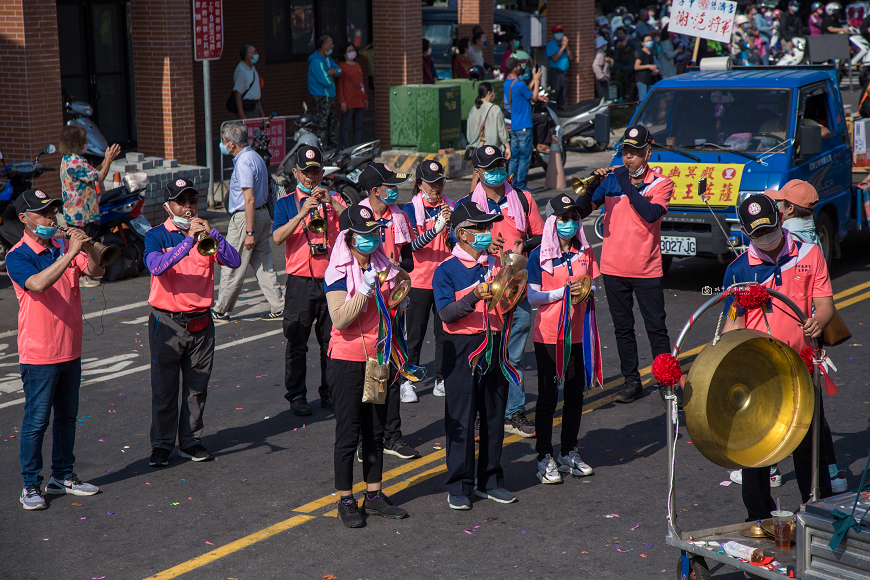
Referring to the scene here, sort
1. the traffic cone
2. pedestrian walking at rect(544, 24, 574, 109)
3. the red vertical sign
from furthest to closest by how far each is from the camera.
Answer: pedestrian walking at rect(544, 24, 574, 109)
the traffic cone
the red vertical sign

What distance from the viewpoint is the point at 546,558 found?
223 inches

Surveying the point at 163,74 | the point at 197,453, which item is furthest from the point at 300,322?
the point at 163,74

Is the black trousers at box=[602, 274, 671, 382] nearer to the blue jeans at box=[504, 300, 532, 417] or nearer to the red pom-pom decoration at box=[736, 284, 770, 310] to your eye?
the blue jeans at box=[504, 300, 532, 417]

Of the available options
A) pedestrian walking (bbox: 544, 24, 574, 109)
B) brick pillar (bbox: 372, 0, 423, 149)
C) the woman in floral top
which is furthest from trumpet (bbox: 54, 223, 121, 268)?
pedestrian walking (bbox: 544, 24, 574, 109)

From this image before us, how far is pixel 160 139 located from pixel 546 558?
40.4 feet

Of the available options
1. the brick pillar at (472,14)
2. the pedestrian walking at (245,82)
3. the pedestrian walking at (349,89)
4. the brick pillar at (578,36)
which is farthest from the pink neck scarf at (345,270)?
the brick pillar at (578,36)

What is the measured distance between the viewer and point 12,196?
12.2 m

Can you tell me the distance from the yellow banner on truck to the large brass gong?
612 cm

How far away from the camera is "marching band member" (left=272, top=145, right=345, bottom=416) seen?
7.83m

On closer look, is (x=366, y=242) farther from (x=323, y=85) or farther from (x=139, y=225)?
(x=323, y=85)

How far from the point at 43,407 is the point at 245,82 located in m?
13.0

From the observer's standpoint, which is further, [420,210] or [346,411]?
[420,210]

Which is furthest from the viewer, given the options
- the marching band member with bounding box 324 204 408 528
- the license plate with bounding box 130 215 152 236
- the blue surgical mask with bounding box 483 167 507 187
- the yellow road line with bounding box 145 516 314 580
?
the license plate with bounding box 130 215 152 236

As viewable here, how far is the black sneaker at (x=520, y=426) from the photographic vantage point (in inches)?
301
